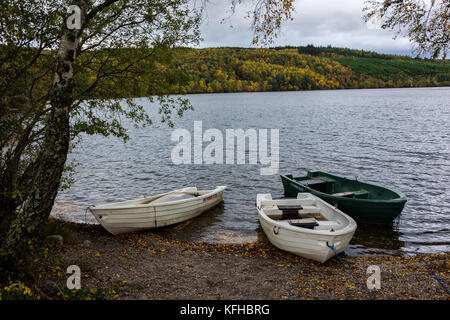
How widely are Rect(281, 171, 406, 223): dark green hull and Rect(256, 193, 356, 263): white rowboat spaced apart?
1479 millimetres

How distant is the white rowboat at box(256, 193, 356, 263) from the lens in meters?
9.56

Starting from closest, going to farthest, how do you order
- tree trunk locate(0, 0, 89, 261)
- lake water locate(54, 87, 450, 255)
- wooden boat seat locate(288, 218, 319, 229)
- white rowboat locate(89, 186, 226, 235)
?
1. tree trunk locate(0, 0, 89, 261)
2. wooden boat seat locate(288, 218, 319, 229)
3. white rowboat locate(89, 186, 226, 235)
4. lake water locate(54, 87, 450, 255)

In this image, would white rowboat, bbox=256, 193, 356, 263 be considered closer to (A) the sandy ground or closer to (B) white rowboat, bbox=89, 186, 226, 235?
(A) the sandy ground

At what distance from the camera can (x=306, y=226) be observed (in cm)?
1096

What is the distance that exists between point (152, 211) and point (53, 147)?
22.9ft

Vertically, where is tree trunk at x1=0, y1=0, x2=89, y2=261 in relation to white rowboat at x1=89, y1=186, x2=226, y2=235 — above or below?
above

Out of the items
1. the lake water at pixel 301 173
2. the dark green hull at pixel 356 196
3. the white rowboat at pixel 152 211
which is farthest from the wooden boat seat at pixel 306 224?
the white rowboat at pixel 152 211

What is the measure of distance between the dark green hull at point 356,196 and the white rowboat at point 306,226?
1479mm

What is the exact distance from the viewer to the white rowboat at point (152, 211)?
11.6 meters

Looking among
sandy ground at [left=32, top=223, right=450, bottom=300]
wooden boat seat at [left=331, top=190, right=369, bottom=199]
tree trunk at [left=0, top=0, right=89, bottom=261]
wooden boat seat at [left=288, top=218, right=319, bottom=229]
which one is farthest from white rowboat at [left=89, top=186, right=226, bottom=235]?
wooden boat seat at [left=331, top=190, right=369, bottom=199]

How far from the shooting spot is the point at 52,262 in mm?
6863

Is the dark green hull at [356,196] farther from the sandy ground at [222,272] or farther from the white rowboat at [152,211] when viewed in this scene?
the white rowboat at [152,211]
